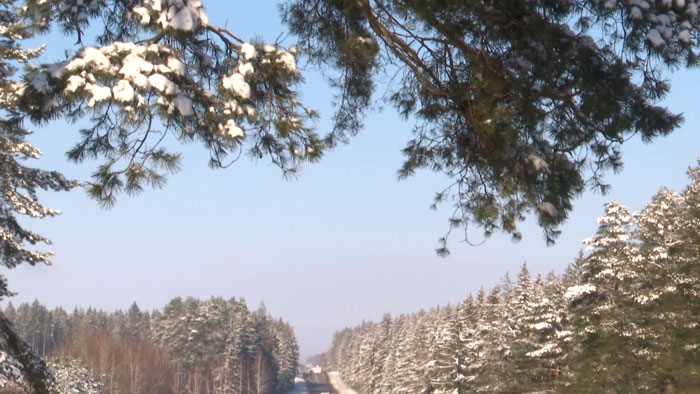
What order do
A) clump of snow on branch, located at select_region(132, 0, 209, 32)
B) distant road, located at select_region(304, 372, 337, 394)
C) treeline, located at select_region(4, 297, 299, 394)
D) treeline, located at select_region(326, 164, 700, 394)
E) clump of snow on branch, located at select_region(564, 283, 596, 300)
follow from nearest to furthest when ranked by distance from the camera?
1. clump of snow on branch, located at select_region(132, 0, 209, 32)
2. treeline, located at select_region(326, 164, 700, 394)
3. clump of snow on branch, located at select_region(564, 283, 596, 300)
4. treeline, located at select_region(4, 297, 299, 394)
5. distant road, located at select_region(304, 372, 337, 394)

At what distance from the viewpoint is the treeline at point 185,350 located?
230ft

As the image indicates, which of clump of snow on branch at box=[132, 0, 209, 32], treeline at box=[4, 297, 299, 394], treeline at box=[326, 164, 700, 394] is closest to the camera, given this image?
clump of snow on branch at box=[132, 0, 209, 32]

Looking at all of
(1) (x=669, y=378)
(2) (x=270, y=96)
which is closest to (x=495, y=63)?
(2) (x=270, y=96)

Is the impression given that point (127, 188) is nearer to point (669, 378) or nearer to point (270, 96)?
point (270, 96)

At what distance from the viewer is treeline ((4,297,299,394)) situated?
7019 cm

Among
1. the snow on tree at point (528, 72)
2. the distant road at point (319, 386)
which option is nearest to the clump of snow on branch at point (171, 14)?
the snow on tree at point (528, 72)

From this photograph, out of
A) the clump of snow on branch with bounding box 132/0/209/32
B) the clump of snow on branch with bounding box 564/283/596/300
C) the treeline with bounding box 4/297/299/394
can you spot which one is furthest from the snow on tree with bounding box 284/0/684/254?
the treeline with bounding box 4/297/299/394

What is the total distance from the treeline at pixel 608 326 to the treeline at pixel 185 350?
33.2 meters

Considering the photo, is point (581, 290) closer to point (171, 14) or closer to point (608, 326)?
point (608, 326)

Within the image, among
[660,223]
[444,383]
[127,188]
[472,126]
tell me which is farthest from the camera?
[444,383]

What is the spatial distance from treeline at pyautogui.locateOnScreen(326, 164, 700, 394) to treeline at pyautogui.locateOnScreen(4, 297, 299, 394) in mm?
33200

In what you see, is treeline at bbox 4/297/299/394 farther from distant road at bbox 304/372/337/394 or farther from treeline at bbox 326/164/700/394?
treeline at bbox 326/164/700/394

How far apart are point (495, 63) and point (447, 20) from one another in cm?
65

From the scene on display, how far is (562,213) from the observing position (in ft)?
23.5
